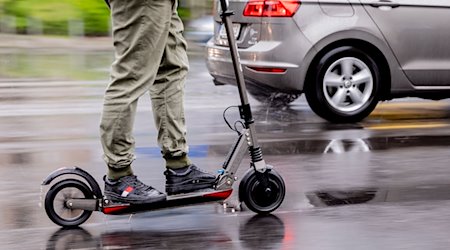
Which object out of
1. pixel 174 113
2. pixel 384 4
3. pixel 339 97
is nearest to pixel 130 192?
pixel 174 113

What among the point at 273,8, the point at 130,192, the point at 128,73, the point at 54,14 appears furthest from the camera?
the point at 54,14

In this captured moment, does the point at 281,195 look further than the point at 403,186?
No

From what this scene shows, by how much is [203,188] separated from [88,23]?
450 inches

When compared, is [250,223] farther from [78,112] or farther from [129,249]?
[78,112]

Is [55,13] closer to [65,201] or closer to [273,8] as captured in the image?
[273,8]

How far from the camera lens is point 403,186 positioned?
20.6ft

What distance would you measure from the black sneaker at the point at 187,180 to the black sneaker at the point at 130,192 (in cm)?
15

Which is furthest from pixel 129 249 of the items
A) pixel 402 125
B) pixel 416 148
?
pixel 402 125

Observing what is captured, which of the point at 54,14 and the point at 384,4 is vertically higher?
the point at 384,4

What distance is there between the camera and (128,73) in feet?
16.7

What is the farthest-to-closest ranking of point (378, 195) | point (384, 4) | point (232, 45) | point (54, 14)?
point (54, 14)
point (384, 4)
point (378, 195)
point (232, 45)

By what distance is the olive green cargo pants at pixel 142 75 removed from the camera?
5.03m

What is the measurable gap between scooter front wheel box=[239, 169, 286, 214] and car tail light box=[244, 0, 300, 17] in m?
3.69

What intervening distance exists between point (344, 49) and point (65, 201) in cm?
442
